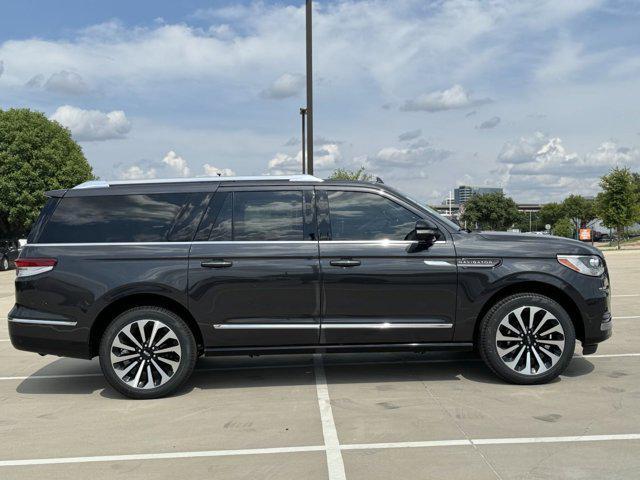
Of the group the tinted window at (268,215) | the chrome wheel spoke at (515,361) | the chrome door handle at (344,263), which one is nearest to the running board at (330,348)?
the chrome wheel spoke at (515,361)

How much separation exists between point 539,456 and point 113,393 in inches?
152

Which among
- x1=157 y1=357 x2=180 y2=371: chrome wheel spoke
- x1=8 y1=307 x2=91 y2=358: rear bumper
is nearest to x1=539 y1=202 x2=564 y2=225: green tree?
x1=157 y1=357 x2=180 y2=371: chrome wheel spoke

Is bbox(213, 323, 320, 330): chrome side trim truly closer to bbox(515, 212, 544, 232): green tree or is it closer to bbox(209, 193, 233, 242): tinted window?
bbox(209, 193, 233, 242): tinted window

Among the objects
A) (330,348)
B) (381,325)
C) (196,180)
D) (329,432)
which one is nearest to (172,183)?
(196,180)

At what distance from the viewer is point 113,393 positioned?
565 cm

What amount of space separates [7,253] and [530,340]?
28400 millimetres

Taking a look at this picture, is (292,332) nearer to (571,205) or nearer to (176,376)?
(176,376)

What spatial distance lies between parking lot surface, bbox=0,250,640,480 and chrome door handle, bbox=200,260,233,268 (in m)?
1.21

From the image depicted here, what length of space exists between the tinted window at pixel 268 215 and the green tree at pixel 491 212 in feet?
316

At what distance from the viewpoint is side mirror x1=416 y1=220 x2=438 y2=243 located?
5262 millimetres

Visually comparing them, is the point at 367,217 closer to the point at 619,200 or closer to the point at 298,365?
the point at 298,365

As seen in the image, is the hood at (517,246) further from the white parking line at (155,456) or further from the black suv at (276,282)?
the white parking line at (155,456)

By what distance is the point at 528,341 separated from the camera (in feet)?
17.8

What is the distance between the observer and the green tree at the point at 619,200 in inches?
1540
